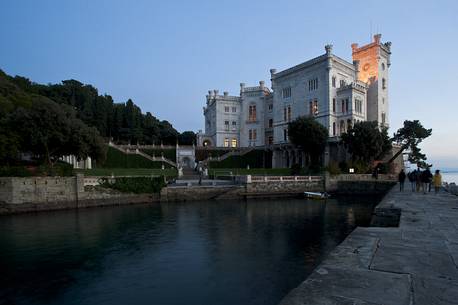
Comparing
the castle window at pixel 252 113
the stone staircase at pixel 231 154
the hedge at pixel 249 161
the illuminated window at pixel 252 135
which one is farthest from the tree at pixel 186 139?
the hedge at pixel 249 161

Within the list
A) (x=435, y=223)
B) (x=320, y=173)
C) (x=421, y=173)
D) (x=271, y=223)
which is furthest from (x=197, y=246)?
(x=320, y=173)

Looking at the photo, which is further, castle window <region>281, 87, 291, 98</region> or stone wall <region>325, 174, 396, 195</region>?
castle window <region>281, 87, 291, 98</region>

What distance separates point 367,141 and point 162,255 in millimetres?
38498

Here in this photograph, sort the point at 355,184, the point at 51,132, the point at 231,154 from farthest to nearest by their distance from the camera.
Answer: the point at 231,154 < the point at 355,184 < the point at 51,132

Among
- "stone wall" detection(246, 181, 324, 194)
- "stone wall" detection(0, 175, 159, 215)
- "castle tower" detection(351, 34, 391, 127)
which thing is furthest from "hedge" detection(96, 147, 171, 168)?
"castle tower" detection(351, 34, 391, 127)

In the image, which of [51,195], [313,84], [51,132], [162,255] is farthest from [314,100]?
[162,255]

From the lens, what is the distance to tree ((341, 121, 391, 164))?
Result: 45.7 metres

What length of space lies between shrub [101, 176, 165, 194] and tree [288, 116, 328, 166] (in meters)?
23.4

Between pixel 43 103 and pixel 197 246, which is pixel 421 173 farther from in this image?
pixel 43 103

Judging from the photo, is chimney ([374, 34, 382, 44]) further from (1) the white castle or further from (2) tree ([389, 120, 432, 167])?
(2) tree ([389, 120, 432, 167])

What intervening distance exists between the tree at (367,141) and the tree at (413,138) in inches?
231

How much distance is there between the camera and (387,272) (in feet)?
17.9

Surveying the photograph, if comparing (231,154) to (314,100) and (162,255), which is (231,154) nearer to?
(314,100)

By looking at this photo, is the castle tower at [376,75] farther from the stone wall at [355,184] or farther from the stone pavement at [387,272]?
the stone pavement at [387,272]
